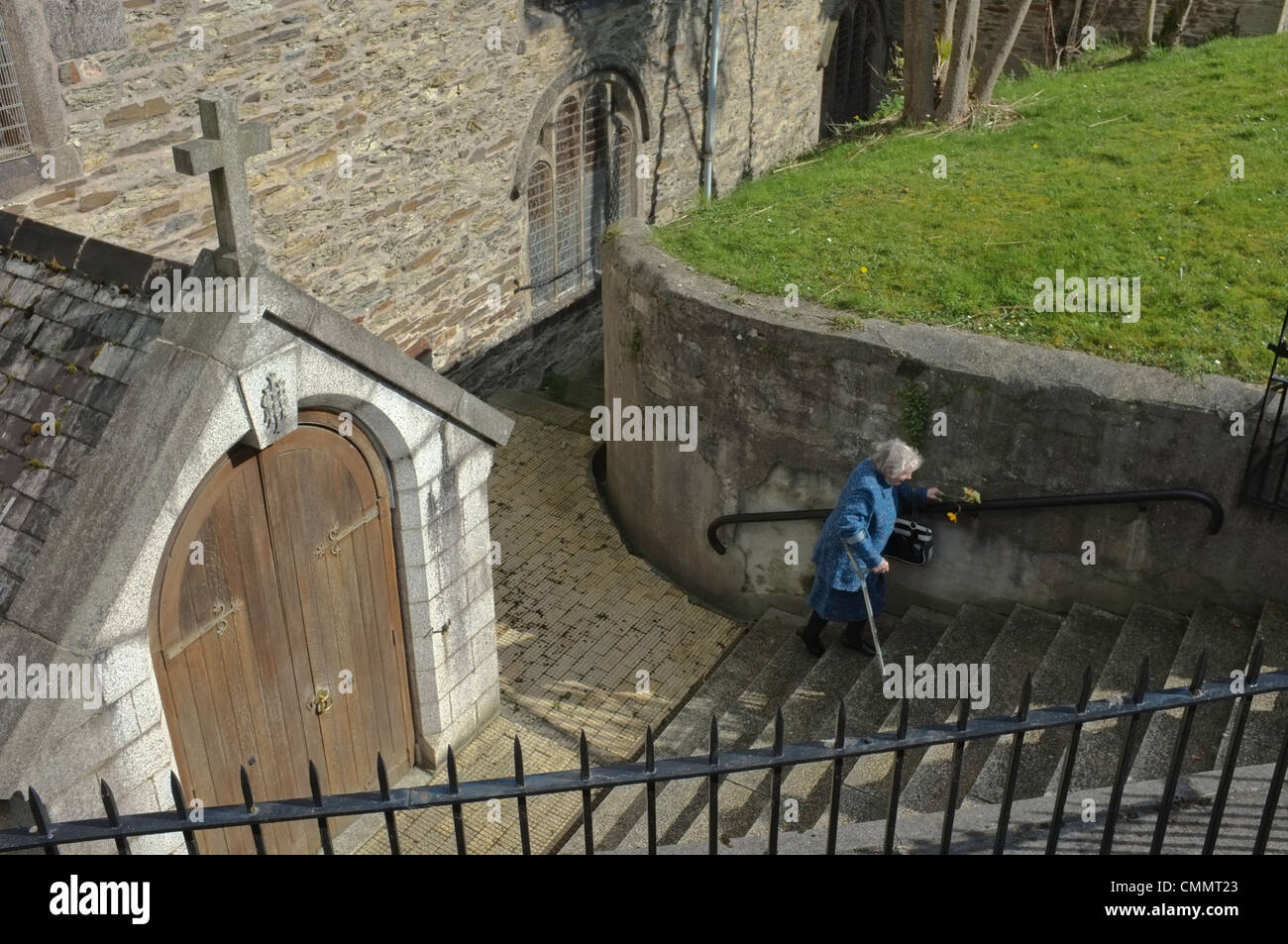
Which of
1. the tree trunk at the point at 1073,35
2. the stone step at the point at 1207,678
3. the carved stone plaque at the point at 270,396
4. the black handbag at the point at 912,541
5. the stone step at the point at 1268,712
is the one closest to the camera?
the carved stone plaque at the point at 270,396

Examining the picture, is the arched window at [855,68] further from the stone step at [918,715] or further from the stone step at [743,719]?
the stone step at [918,715]

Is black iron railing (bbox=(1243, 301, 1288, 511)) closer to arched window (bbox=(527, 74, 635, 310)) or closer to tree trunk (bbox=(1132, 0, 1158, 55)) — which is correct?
arched window (bbox=(527, 74, 635, 310))

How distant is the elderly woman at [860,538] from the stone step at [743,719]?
177 millimetres

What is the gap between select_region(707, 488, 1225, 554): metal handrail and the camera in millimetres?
6660

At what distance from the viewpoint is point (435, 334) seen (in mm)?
10609

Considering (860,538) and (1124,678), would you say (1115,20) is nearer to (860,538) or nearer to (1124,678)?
(860,538)

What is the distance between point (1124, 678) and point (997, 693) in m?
0.66

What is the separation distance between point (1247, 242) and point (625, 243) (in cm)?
421

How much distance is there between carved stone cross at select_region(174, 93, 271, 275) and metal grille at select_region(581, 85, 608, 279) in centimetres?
726

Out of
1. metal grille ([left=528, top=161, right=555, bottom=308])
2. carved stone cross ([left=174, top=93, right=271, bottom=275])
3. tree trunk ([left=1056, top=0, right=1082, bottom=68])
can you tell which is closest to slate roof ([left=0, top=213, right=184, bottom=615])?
carved stone cross ([left=174, top=93, right=271, bottom=275])

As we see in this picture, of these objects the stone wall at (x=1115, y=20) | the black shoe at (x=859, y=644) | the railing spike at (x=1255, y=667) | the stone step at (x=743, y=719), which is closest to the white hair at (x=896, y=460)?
the black shoe at (x=859, y=644)

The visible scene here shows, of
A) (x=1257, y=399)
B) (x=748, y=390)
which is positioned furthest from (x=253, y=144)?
(x=1257, y=399)

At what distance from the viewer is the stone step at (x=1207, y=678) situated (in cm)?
585

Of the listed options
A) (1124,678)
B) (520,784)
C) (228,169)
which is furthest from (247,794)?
(1124,678)
